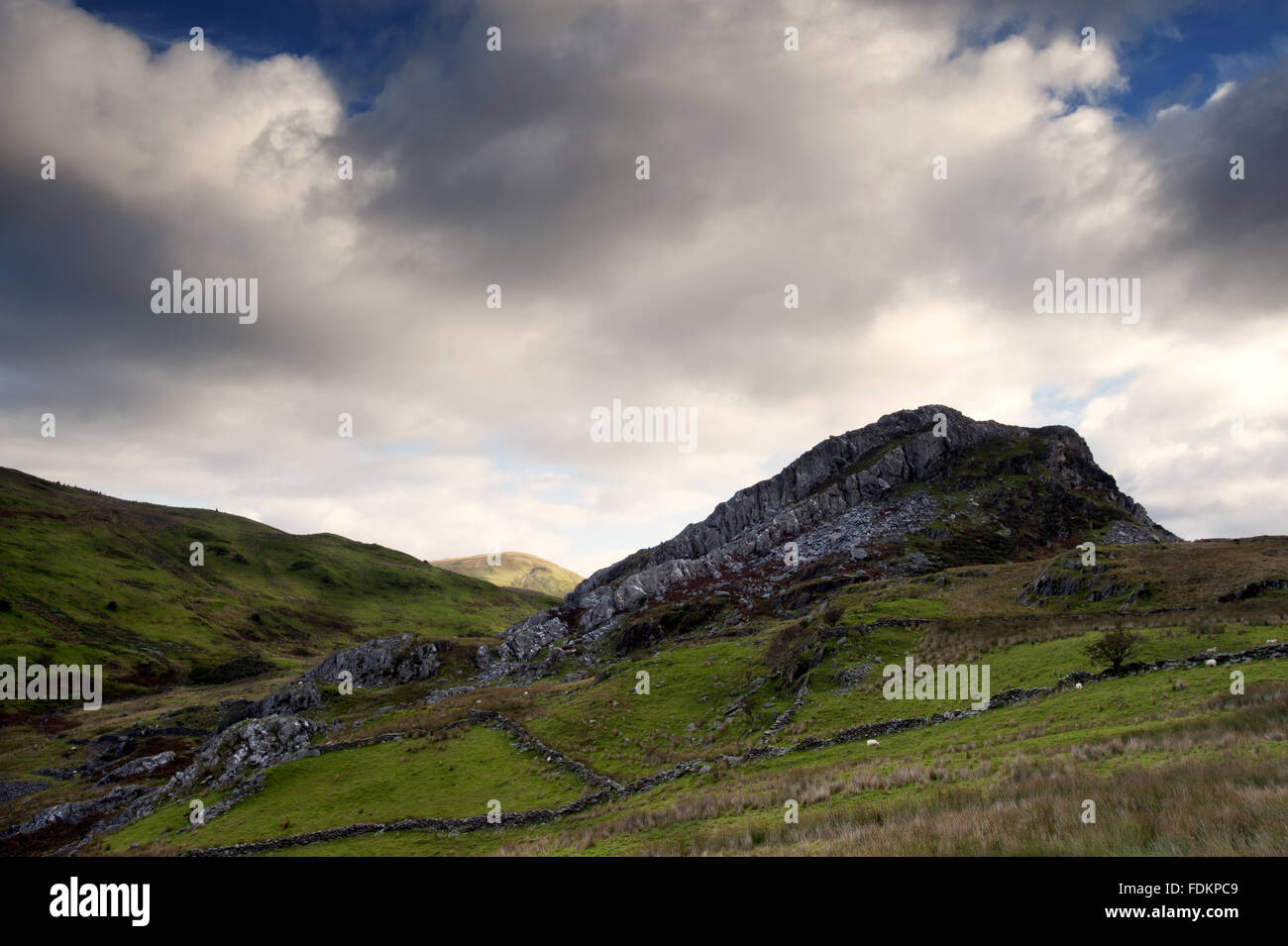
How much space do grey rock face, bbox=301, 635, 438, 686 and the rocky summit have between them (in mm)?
11194

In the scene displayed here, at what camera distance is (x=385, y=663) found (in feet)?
309

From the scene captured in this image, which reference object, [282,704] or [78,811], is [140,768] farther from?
[78,811]

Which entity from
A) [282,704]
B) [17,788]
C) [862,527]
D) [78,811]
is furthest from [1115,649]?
[17,788]

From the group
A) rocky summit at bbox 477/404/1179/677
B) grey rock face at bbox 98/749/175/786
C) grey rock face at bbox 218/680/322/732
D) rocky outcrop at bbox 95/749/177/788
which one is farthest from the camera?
rocky summit at bbox 477/404/1179/677

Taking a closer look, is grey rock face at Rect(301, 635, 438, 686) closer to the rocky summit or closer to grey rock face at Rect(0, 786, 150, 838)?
the rocky summit

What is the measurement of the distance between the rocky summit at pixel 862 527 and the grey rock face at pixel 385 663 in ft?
36.7

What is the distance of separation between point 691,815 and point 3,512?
273606 mm

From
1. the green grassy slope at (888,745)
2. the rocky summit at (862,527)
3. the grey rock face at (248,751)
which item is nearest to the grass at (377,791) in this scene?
the green grassy slope at (888,745)

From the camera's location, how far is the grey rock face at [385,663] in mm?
91812

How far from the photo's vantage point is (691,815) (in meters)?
23.0

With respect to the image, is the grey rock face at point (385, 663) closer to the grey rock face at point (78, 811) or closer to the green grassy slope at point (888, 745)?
the green grassy slope at point (888, 745)

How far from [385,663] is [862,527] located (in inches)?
3557

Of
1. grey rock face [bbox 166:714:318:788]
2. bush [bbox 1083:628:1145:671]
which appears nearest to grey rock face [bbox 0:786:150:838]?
grey rock face [bbox 166:714:318:788]

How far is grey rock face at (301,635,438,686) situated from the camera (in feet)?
301
